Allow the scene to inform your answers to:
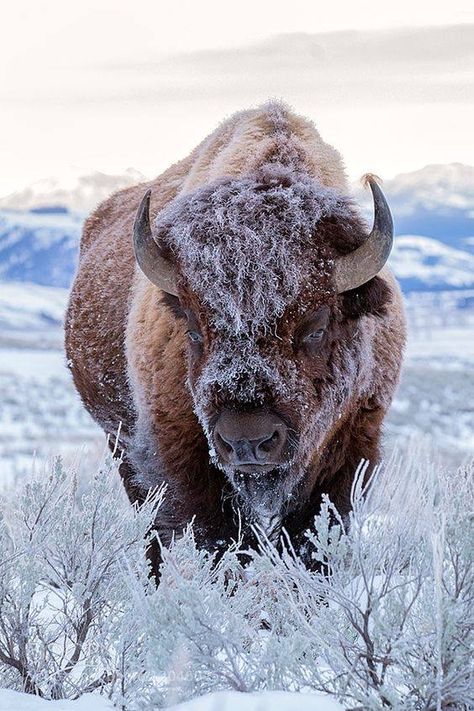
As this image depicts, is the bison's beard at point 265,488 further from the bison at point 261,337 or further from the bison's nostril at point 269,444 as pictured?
the bison's nostril at point 269,444

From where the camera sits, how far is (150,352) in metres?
6.14

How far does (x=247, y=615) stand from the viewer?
4.66 metres

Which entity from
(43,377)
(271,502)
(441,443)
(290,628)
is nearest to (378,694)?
(290,628)

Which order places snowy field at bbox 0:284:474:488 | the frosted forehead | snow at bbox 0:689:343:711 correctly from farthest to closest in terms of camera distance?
snowy field at bbox 0:284:474:488 < the frosted forehead < snow at bbox 0:689:343:711

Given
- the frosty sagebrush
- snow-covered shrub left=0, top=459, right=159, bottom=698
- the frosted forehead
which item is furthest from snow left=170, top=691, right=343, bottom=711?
the frosted forehead

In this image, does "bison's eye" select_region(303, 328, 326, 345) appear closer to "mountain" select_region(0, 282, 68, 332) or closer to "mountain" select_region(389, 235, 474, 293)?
"mountain" select_region(0, 282, 68, 332)

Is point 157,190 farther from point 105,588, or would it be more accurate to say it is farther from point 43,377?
point 43,377

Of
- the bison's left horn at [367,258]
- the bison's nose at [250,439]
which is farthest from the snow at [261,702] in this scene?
the bison's left horn at [367,258]

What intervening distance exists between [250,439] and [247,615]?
29.1 inches

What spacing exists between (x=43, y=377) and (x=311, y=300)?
45866 millimetres

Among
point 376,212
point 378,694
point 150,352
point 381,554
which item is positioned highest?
point 376,212

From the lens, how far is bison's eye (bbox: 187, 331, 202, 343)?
5.31 m

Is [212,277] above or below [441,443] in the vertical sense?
above

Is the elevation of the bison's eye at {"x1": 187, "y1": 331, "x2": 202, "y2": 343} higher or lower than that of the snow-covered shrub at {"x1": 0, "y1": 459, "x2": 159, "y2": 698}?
higher
